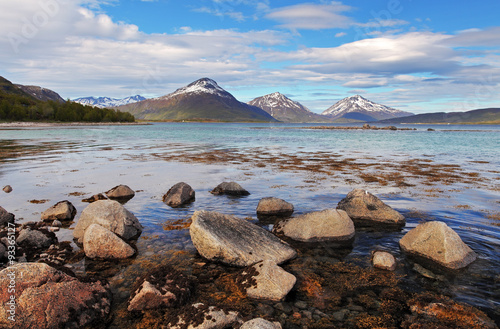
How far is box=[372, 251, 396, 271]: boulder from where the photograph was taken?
10.7 metres

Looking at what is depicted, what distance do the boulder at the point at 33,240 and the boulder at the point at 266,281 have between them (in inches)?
329

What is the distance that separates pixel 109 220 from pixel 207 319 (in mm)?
7962

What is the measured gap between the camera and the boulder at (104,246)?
11.4 metres

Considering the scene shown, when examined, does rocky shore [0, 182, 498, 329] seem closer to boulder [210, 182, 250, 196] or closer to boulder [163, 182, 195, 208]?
boulder [163, 182, 195, 208]

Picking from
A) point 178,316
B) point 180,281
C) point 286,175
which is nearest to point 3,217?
point 180,281

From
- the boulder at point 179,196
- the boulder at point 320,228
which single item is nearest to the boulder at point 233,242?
the boulder at point 320,228

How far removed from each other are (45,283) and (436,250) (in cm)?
1288

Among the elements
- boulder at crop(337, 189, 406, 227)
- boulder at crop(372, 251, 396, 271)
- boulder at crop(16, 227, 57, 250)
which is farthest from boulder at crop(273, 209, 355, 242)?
boulder at crop(16, 227, 57, 250)

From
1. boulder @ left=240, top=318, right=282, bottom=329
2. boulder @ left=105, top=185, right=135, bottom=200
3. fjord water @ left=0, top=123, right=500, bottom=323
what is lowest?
fjord water @ left=0, top=123, right=500, bottom=323

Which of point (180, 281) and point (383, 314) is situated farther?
point (180, 281)

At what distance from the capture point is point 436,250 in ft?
37.5

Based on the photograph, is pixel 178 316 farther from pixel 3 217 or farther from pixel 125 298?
pixel 3 217

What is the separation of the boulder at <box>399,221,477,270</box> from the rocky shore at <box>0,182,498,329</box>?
4 cm

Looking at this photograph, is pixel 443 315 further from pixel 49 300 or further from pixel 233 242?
pixel 49 300
